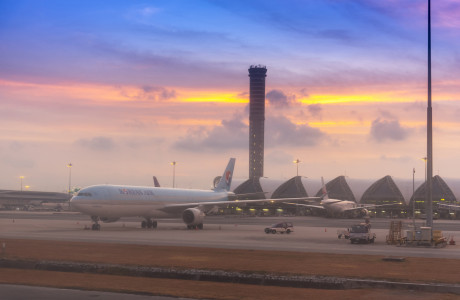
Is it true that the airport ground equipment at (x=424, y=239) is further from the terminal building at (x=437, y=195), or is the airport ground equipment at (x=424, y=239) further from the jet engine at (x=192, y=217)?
the terminal building at (x=437, y=195)

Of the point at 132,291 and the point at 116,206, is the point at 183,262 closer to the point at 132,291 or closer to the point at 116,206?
the point at 132,291

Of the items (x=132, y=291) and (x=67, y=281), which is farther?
(x=67, y=281)

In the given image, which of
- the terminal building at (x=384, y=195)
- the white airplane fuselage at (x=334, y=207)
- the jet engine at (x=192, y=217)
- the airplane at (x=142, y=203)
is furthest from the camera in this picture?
the terminal building at (x=384, y=195)

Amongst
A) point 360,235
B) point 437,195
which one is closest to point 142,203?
point 360,235

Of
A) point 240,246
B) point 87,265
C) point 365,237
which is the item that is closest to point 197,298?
point 87,265

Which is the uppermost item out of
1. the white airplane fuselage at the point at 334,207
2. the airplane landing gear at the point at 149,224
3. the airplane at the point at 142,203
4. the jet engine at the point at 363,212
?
the airplane at the point at 142,203

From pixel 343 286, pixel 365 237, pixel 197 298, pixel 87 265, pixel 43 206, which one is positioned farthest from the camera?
pixel 43 206

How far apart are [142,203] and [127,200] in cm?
272

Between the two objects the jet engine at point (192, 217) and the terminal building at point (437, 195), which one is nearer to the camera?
the jet engine at point (192, 217)

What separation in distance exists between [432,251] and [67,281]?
25.4 metres

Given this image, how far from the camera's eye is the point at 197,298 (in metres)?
20.9

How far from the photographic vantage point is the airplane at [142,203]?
59.0 m

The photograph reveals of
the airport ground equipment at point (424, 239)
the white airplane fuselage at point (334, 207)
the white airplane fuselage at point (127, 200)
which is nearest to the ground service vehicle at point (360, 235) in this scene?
the airport ground equipment at point (424, 239)

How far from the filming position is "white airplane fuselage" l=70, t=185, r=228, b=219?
193ft
